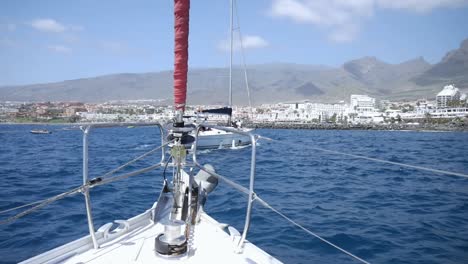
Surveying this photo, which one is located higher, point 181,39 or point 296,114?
point 296,114

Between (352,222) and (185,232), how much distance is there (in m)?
4.57

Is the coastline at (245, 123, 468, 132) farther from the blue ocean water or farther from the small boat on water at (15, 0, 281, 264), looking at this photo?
A: the small boat on water at (15, 0, 281, 264)

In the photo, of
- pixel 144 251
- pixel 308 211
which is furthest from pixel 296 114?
pixel 144 251

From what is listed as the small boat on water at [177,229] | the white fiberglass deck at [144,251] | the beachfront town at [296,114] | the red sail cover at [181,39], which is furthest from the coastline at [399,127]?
the white fiberglass deck at [144,251]

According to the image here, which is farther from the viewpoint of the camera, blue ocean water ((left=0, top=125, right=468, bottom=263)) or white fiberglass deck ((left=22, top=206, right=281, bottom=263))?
blue ocean water ((left=0, top=125, right=468, bottom=263))

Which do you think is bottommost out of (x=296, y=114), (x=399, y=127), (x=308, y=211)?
(x=308, y=211)

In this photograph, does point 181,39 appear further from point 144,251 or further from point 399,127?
point 399,127

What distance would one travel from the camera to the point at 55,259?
2.56 meters

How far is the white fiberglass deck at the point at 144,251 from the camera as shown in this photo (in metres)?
2.66

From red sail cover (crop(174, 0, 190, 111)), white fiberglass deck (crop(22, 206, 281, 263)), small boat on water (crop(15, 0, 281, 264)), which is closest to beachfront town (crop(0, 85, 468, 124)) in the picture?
small boat on water (crop(15, 0, 281, 264))

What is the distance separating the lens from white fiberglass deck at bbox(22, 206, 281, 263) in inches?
105

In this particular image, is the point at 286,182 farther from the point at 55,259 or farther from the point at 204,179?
the point at 55,259

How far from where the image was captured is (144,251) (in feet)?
9.41

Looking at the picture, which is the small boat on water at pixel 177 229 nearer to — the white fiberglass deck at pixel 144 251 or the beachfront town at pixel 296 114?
the white fiberglass deck at pixel 144 251
